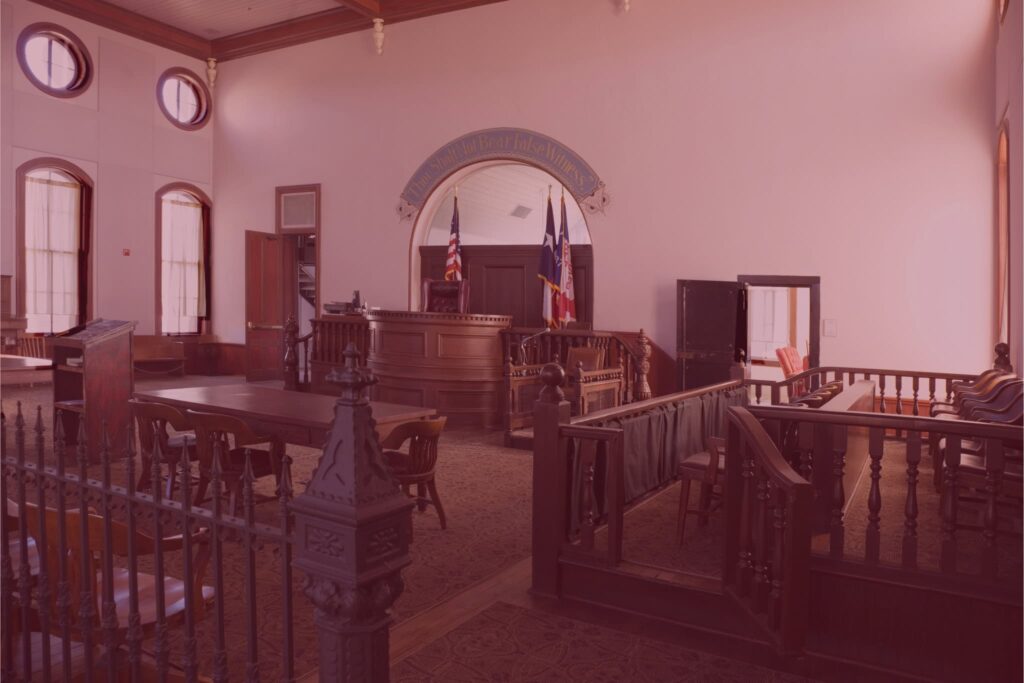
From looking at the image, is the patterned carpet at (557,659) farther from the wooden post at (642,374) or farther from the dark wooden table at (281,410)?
the wooden post at (642,374)

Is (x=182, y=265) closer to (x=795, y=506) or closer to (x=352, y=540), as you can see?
(x=795, y=506)

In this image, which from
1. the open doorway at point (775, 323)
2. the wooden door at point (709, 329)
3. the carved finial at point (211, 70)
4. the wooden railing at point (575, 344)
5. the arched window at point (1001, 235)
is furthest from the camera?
the carved finial at point (211, 70)

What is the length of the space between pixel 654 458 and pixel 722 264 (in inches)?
186

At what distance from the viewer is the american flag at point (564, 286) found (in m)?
10.5

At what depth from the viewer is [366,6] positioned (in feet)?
37.8

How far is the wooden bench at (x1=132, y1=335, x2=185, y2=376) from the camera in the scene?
12.6 meters

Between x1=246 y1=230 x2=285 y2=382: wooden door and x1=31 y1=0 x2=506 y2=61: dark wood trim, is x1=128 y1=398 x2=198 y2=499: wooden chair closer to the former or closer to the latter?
x1=246 y1=230 x2=285 y2=382: wooden door

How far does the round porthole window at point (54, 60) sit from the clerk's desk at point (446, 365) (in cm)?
700

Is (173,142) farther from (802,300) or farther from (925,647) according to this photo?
(925,647)

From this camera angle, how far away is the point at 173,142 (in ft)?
43.2

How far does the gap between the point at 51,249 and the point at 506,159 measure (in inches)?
272

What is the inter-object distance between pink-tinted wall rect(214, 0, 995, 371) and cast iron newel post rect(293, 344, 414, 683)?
26.5 ft

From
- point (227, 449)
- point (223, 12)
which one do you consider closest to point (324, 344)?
point (227, 449)

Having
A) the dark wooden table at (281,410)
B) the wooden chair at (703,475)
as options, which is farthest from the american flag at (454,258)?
the wooden chair at (703,475)
